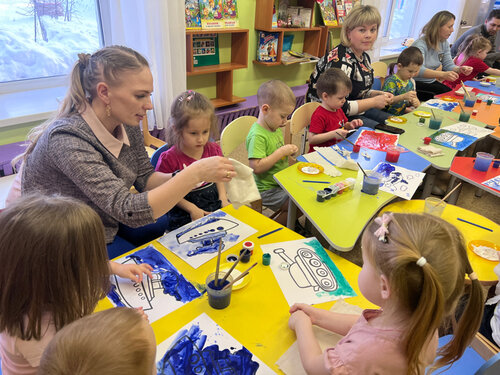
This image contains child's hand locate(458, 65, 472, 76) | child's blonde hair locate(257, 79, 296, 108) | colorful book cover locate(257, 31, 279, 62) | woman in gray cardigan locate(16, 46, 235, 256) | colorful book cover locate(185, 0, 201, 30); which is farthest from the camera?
child's hand locate(458, 65, 472, 76)

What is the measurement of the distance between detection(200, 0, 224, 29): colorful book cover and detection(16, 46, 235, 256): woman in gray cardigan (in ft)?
7.39

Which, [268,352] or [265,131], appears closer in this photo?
[268,352]

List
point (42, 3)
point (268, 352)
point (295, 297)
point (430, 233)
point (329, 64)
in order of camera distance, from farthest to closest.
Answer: point (329, 64) < point (42, 3) < point (295, 297) < point (268, 352) < point (430, 233)

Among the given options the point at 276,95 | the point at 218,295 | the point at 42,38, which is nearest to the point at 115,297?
the point at 218,295

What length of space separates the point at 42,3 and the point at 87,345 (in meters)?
2.89

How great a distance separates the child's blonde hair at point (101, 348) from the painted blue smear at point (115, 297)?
0.55 m

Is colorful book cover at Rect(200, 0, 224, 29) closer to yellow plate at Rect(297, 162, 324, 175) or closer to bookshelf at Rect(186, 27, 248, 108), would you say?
bookshelf at Rect(186, 27, 248, 108)

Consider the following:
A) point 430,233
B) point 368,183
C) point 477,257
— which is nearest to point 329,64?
point 368,183

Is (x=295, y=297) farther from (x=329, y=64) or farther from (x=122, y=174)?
(x=329, y=64)

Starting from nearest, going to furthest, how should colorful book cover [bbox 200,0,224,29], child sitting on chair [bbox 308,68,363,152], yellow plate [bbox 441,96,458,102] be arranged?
child sitting on chair [bbox 308,68,363,152] → colorful book cover [bbox 200,0,224,29] → yellow plate [bbox 441,96,458,102]

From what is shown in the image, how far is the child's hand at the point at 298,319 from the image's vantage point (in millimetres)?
1029

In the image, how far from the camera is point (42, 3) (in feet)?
8.55

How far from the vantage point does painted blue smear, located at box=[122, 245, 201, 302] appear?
1158mm

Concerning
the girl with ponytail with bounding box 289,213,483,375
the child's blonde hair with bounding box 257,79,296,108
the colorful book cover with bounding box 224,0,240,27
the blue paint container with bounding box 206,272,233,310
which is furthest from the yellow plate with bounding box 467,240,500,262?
the colorful book cover with bounding box 224,0,240,27
